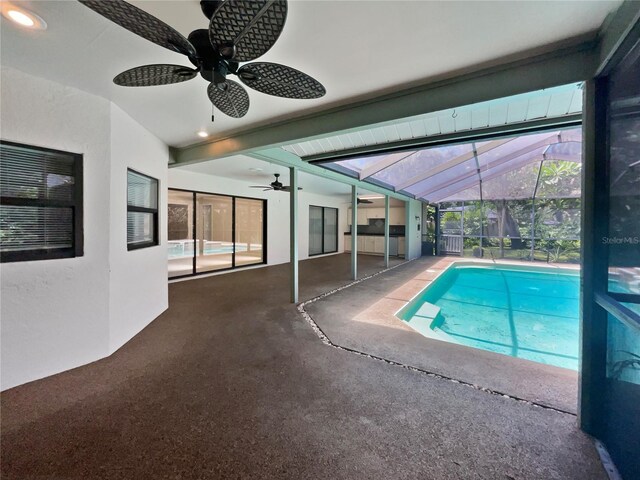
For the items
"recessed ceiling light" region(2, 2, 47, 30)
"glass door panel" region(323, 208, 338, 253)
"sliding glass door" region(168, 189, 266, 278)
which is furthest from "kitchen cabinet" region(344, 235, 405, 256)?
"recessed ceiling light" region(2, 2, 47, 30)

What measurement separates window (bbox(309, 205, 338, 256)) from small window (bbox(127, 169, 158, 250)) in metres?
6.25

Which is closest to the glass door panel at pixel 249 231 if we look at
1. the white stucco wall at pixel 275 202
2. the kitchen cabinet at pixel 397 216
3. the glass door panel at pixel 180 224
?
the white stucco wall at pixel 275 202

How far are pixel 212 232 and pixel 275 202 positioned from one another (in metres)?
2.19

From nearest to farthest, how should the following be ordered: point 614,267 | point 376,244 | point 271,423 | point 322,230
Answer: point 614,267 < point 271,423 < point 322,230 < point 376,244

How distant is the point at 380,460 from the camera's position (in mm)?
1442

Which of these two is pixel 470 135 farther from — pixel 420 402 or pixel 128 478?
pixel 128 478

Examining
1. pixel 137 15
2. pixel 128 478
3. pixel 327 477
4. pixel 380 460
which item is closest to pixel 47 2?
pixel 137 15

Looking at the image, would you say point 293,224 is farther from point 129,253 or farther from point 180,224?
point 180,224

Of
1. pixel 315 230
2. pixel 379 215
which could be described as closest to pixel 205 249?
pixel 315 230

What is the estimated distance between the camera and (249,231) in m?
7.80

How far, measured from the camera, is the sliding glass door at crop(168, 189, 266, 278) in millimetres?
6027

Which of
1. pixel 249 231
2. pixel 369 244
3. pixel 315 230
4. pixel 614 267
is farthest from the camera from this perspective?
pixel 369 244

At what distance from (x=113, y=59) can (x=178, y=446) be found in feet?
8.58

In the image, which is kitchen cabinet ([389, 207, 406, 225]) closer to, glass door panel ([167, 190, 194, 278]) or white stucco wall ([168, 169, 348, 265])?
white stucco wall ([168, 169, 348, 265])
